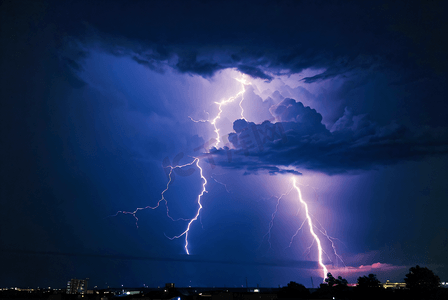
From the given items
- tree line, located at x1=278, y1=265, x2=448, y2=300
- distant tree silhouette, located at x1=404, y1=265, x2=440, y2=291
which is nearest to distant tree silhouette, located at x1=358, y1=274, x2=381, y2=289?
tree line, located at x1=278, y1=265, x2=448, y2=300

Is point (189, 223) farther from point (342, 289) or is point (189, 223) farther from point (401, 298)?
point (401, 298)

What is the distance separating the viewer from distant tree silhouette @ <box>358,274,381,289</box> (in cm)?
2708

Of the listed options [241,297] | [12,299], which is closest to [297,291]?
[241,297]

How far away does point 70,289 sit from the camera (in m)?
59.5

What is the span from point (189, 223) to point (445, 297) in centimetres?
2484

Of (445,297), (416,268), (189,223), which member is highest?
(189,223)

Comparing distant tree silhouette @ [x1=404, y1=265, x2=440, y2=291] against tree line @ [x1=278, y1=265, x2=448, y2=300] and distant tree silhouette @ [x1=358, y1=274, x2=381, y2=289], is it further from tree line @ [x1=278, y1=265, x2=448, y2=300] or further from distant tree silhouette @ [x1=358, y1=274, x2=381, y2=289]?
distant tree silhouette @ [x1=358, y1=274, x2=381, y2=289]

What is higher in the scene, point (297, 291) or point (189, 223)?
point (189, 223)

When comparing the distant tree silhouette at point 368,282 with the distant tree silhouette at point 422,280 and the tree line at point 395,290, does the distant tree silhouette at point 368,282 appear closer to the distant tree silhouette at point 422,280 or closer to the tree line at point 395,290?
the tree line at point 395,290

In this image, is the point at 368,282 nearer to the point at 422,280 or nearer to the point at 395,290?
the point at 395,290

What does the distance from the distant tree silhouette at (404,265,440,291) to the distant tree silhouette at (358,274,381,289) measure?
3.49 metres

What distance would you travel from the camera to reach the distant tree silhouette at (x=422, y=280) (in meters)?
27.3

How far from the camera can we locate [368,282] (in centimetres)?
2767

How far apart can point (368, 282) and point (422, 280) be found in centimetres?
537
